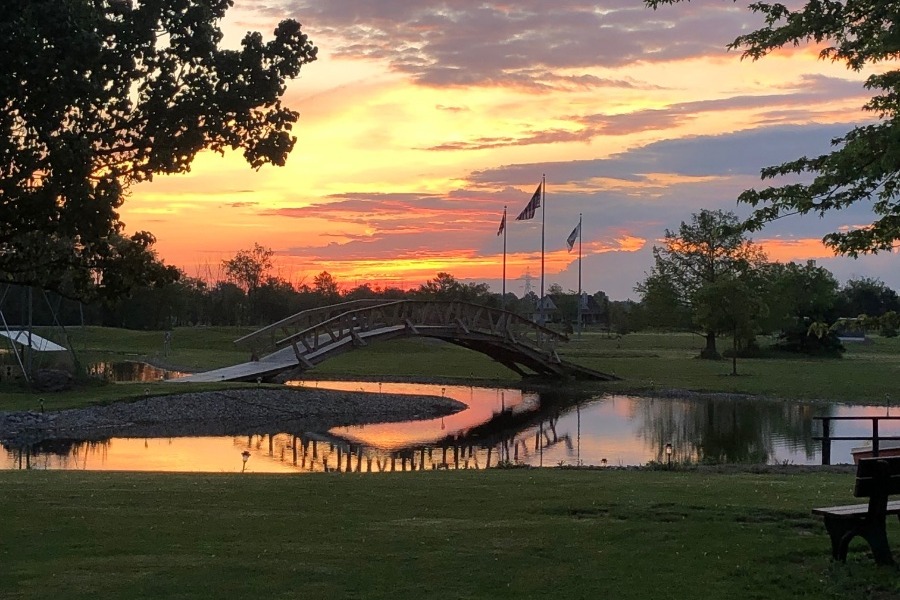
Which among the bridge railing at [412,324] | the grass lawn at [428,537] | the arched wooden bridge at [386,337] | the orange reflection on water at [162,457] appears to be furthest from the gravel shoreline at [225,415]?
the grass lawn at [428,537]

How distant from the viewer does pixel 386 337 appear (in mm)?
40125

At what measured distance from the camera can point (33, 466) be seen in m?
21.1

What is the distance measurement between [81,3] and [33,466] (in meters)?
14.6

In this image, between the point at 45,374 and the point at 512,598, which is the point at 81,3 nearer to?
the point at 512,598

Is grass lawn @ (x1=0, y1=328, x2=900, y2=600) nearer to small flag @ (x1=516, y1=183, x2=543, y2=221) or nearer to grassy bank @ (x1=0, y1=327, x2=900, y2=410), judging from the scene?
grassy bank @ (x1=0, y1=327, x2=900, y2=410)

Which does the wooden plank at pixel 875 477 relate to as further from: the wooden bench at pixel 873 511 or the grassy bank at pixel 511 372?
the grassy bank at pixel 511 372

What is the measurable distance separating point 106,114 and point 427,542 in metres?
6.03

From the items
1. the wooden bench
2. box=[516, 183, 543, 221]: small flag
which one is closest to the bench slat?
the wooden bench

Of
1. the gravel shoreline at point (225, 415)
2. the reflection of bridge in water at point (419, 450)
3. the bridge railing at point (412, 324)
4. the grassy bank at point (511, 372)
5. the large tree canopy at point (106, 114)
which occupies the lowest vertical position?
the reflection of bridge in water at point (419, 450)

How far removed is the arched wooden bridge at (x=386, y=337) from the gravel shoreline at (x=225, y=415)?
9.02 feet

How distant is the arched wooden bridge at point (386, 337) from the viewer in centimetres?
3769

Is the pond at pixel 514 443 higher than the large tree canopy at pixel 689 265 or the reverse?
the reverse

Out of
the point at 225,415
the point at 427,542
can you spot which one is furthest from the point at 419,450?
the point at 427,542

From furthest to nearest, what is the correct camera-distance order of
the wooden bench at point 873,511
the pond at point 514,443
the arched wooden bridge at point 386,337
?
the arched wooden bridge at point 386,337
the pond at point 514,443
the wooden bench at point 873,511
